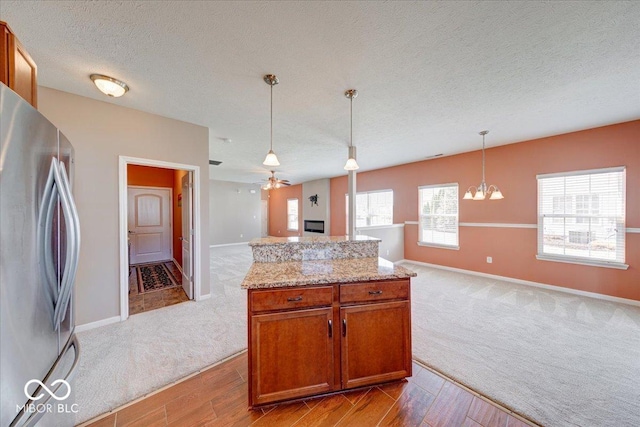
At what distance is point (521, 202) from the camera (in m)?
4.16

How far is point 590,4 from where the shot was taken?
55.6 inches

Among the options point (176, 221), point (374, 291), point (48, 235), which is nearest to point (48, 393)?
point (48, 235)

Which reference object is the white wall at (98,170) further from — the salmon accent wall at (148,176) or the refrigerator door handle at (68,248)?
the salmon accent wall at (148,176)

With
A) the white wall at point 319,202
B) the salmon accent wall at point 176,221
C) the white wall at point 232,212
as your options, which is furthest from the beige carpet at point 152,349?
the white wall at point 232,212

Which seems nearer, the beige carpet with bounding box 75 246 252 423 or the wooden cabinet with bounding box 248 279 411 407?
the wooden cabinet with bounding box 248 279 411 407

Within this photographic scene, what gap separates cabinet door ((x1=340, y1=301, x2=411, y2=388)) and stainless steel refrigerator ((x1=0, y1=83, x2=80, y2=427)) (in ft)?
4.85

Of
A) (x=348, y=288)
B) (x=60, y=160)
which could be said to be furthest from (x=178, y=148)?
(x=348, y=288)

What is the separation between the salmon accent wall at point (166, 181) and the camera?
18.4 feet

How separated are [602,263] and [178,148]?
6507 mm

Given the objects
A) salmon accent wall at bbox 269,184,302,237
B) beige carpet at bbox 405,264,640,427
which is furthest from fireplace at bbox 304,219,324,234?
beige carpet at bbox 405,264,640,427

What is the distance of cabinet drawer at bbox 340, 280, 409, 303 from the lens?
5.33 feet

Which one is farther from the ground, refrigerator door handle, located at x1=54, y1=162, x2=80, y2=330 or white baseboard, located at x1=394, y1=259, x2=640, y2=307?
refrigerator door handle, located at x1=54, y1=162, x2=80, y2=330

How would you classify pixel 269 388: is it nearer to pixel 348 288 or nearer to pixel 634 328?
pixel 348 288

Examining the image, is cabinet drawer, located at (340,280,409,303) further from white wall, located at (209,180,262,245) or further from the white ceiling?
white wall, located at (209,180,262,245)
